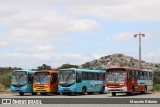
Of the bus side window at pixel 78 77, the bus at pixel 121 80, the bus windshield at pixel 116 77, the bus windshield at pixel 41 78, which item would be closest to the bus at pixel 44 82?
the bus windshield at pixel 41 78

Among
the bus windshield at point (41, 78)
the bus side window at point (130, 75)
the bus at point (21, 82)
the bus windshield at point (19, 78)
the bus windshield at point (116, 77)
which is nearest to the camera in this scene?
the bus windshield at point (116, 77)

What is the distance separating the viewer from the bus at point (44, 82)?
42.2 metres

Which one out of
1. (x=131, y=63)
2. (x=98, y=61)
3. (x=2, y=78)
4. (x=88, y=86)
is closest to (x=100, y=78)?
(x=88, y=86)

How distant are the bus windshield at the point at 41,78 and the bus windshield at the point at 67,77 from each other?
4.80 feet

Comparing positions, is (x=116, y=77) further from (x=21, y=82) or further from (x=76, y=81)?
(x=21, y=82)

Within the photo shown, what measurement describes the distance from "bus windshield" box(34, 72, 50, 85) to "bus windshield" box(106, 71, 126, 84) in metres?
6.48

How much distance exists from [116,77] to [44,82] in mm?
7527

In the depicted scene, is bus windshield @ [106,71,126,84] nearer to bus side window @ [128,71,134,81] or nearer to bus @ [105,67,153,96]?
bus @ [105,67,153,96]

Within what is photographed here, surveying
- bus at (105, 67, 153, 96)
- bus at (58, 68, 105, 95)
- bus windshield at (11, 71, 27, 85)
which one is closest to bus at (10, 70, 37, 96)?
bus windshield at (11, 71, 27, 85)

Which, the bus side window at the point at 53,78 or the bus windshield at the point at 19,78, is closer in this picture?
the bus side window at the point at 53,78

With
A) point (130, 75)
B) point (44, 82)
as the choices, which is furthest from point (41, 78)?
point (130, 75)

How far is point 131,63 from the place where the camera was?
13000cm

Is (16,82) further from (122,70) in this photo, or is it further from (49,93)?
(122,70)

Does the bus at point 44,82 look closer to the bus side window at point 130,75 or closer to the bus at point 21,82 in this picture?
the bus at point 21,82
